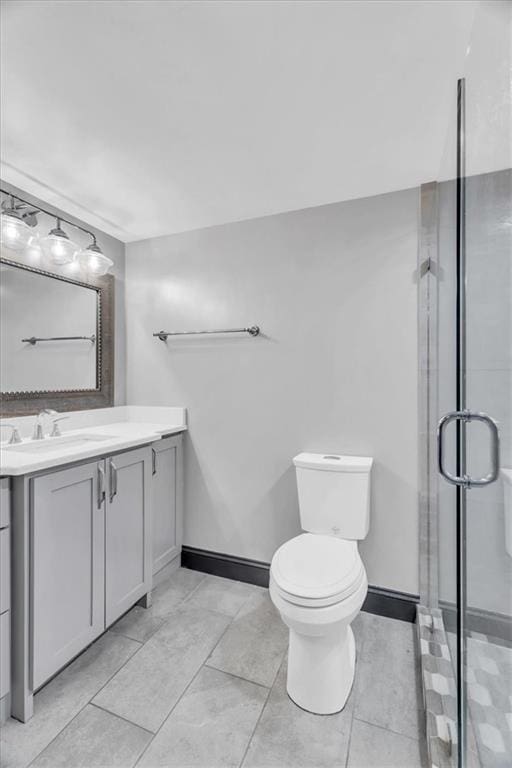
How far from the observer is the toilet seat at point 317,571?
127 centimetres

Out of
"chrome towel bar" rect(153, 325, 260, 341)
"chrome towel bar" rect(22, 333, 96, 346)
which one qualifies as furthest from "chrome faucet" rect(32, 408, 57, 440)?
"chrome towel bar" rect(153, 325, 260, 341)

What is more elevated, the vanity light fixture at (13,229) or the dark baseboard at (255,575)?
the vanity light fixture at (13,229)

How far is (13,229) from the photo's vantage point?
5.57ft

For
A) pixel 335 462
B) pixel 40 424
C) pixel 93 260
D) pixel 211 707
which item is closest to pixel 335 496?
pixel 335 462

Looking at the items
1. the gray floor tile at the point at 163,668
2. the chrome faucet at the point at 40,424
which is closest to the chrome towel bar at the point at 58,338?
the chrome faucet at the point at 40,424

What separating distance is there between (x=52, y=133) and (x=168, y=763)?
228 centimetres

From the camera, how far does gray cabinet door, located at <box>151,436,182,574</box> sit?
81.6 inches

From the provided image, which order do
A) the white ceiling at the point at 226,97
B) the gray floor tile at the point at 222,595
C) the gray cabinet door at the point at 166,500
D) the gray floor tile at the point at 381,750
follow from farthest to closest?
the gray cabinet door at the point at 166,500
the gray floor tile at the point at 222,595
the gray floor tile at the point at 381,750
the white ceiling at the point at 226,97

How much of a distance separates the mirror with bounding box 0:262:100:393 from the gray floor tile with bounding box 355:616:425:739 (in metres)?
2.03

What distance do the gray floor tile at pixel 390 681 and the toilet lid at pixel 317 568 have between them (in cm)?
44

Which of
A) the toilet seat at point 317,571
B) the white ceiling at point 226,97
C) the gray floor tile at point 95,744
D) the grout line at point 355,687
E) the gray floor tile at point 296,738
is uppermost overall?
the white ceiling at point 226,97

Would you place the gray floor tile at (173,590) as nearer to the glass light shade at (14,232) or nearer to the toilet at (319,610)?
the toilet at (319,610)

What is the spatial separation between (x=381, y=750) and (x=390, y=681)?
307mm

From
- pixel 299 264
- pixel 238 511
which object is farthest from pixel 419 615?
pixel 299 264
